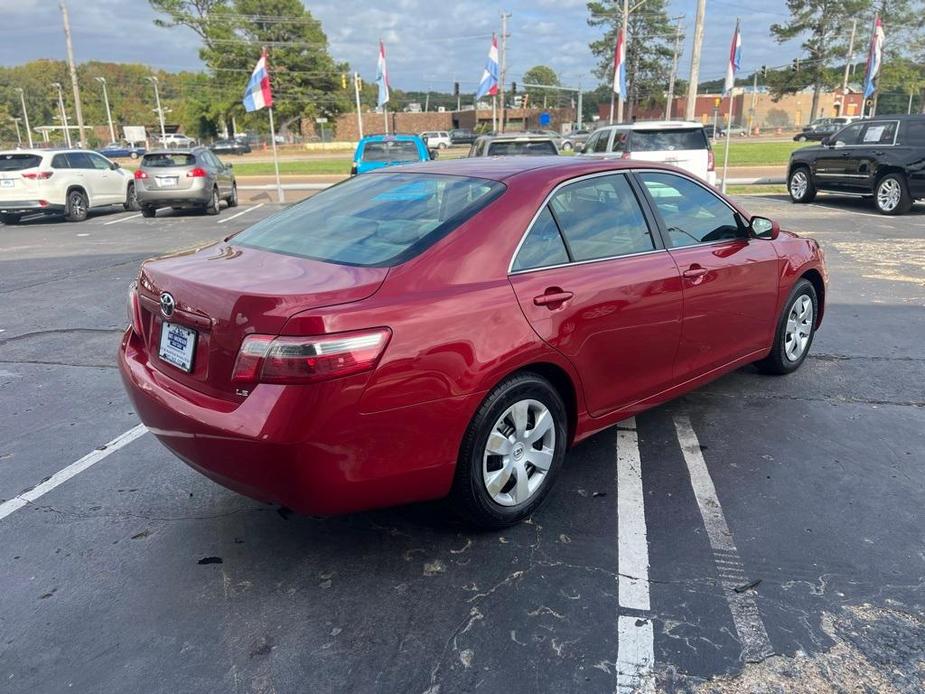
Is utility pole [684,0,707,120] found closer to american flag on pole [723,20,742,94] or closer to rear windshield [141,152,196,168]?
american flag on pole [723,20,742,94]

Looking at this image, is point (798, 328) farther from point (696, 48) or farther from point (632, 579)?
point (696, 48)

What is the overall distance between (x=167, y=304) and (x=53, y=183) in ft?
48.7

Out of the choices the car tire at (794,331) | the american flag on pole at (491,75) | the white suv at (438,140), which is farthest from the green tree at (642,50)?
the car tire at (794,331)

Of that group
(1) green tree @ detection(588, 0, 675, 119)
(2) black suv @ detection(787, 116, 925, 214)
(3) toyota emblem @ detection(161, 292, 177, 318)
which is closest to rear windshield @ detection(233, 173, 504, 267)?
(3) toyota emblem @ detection(161, 292, 177, 318)

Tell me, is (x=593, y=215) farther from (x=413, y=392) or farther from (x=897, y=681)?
(x=897, y=681)

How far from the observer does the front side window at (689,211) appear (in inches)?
156

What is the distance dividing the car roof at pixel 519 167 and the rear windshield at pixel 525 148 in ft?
31.9

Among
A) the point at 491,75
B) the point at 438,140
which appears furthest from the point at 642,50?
the point at 491,75

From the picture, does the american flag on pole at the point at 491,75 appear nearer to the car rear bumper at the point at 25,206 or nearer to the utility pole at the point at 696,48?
the utility pole at the point at 696,48

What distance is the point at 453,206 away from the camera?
3244 mm

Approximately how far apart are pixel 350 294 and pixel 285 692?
136 centimetres

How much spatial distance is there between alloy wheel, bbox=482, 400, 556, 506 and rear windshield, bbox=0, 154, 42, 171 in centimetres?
1557

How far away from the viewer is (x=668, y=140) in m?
14.0

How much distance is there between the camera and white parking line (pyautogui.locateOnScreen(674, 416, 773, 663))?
2.53 meters
